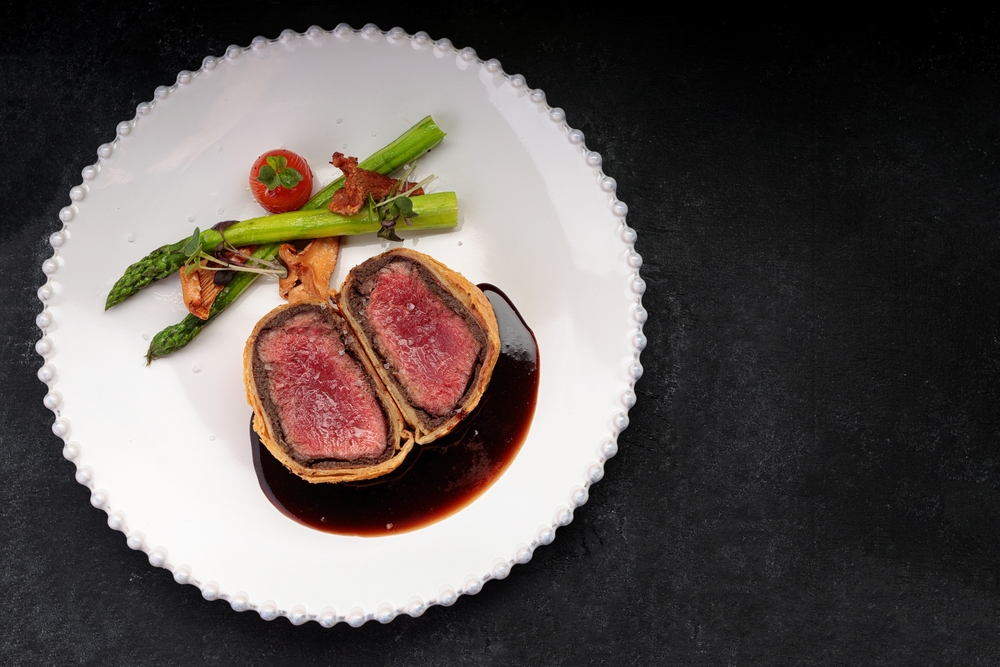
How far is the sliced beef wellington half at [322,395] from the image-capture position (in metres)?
3.23

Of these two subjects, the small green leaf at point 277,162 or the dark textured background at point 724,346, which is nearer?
the small green leaf at point 277,162

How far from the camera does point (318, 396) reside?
3279mm

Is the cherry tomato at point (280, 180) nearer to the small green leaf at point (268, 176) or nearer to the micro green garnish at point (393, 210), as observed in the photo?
the small green leaf at point (268, 176)

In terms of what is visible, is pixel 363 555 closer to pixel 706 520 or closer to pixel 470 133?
pixel 706 520

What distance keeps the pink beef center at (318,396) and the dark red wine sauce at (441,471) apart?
9.1 inches

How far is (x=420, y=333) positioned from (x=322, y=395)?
546 mm

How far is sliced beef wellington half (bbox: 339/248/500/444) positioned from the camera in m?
3.26

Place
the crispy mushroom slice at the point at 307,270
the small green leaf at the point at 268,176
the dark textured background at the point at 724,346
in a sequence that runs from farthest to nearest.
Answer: the dark textured background at the point at 724,346 → the crispy mushroom slice at the point at 307,270 → the small green leaf at the point at 268,176

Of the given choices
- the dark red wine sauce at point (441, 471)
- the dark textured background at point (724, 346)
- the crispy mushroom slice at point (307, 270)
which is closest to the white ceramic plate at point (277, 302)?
the dark red wine sauce at point (441, 471)

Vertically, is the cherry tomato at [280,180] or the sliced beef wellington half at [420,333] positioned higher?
the cherry tomato at [280,180]

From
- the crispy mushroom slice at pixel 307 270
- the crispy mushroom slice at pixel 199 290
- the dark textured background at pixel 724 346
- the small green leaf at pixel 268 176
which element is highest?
the small green leaf at pixel 268 176

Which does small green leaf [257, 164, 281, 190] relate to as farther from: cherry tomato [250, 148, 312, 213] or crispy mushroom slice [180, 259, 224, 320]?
crispy mushroom slice [180, 259, 224, 320]

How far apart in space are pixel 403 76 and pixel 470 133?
412 millimetres

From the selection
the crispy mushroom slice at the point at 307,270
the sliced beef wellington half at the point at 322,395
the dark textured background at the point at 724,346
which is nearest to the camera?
the sliced beef wellington half at the point at 322,395
